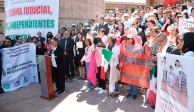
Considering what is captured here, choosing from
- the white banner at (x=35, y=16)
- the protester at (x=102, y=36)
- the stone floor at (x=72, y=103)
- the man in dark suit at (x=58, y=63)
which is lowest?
the stone floor at (x=72, y=103)

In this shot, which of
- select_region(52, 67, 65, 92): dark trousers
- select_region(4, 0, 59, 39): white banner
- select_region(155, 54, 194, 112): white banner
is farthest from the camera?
select_region(4, 0, 59, 39): white banner

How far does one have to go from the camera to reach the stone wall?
8406 millimetres

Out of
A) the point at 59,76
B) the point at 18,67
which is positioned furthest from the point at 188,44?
the point at 18,67

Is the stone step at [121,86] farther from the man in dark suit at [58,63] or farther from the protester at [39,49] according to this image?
the protester at [39,49]

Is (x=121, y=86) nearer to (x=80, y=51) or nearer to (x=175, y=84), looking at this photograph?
(x=80, y=51)

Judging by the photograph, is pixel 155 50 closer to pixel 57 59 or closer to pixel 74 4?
pixel 57 59

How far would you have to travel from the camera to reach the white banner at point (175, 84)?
1.95 m

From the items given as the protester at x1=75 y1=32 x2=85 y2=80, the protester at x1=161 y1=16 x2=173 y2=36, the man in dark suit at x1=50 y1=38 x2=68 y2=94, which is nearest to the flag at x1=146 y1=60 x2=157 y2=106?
the protester at x1=161 y1=16 x2=173 y2=36

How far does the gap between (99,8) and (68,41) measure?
5353mm

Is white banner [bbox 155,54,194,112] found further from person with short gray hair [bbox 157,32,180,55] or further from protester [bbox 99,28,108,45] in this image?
protester [bbox 99,28,108,45]

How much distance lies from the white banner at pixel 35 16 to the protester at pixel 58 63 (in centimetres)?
328

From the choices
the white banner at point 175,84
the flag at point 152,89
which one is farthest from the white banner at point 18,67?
the white banner at point 175,84

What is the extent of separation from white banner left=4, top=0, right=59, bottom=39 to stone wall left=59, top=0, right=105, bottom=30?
38 cm

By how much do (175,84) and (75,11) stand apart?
7.76 meters
